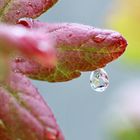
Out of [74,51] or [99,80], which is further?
[99,80]

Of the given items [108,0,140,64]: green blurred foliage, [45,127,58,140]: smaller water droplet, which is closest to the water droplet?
[45,127,58,140]: smaller water droplet

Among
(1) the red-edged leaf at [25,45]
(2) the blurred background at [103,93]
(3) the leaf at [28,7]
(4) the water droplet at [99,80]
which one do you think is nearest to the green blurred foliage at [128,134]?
(2) the blurred background at [103,93]

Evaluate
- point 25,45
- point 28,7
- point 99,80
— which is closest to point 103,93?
point 99,80

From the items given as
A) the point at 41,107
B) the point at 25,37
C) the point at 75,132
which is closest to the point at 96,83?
the point at 41,107

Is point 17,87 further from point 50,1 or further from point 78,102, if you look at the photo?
point 78,102

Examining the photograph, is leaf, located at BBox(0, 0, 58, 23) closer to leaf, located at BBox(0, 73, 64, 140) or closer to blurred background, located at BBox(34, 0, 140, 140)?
leaf, located at BBox(0, 73, 64, 140)

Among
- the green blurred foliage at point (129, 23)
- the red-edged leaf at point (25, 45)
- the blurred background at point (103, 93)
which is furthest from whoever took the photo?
the blurred background at point (103, 93)

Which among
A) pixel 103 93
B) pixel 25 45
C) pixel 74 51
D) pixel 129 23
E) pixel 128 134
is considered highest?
pixel 103 93

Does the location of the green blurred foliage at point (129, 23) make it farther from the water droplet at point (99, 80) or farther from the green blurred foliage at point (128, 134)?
the water droplet at point (99, 80)

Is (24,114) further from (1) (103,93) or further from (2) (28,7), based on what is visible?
(1) (103,93)
